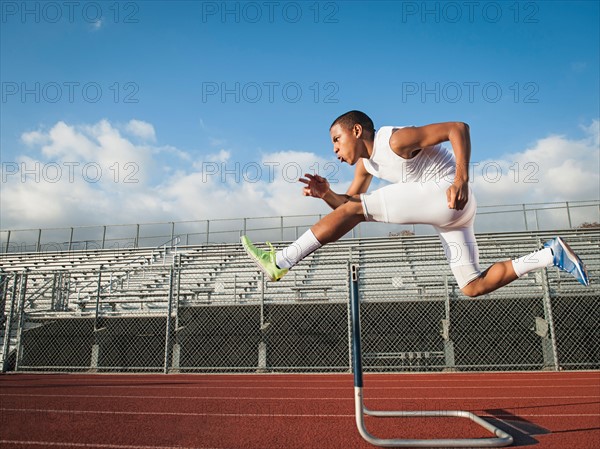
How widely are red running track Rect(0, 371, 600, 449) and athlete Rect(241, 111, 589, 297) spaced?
1.27 metres

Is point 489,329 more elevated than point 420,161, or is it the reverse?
point 420,161

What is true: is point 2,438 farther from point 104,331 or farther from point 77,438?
point 104,331

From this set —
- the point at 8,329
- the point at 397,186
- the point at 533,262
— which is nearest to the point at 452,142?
the point at 397,186

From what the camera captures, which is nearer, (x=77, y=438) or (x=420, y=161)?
(x=420, y=161)

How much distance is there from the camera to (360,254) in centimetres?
1418

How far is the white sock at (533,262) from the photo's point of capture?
2938 mm

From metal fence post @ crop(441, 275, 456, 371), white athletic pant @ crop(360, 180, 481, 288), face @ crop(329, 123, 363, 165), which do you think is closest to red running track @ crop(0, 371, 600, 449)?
white athletic pant @ crop(360, 180, 481, 288)

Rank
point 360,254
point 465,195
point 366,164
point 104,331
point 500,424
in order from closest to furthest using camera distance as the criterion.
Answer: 1. point 465,195
2. point 366,164
3. point 500,424
4. point 104,331
5. point 360,254

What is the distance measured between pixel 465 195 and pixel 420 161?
0.35m

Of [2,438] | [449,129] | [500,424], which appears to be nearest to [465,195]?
[449,129]

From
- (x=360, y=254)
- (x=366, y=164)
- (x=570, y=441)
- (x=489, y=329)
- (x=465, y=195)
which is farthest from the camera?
(x=360, y=254)

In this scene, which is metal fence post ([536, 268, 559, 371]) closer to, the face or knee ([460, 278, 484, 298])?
knee ([460, 278, 484, 298])

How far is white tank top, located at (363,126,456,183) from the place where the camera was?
247 cm

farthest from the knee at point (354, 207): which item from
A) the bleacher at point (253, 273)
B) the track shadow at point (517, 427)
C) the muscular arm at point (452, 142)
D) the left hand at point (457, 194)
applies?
the bleacher at point (253, 273)
